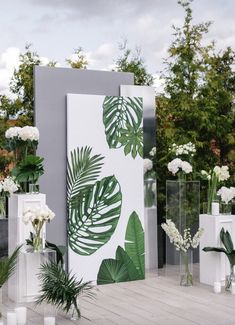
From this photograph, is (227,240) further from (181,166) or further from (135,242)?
(135,242)

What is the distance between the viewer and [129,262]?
7.23m

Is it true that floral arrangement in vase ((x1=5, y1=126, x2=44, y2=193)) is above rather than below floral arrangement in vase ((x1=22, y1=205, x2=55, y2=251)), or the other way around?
above

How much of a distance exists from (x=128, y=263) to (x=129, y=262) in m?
0.02

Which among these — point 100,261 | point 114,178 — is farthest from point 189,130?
point 100,261

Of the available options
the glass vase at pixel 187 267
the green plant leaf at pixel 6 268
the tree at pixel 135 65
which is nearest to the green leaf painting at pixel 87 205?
the glass vase at pixel 187 267

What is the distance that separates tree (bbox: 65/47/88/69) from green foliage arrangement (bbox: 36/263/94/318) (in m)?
6.52

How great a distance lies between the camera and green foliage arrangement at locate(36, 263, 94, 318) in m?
5.30

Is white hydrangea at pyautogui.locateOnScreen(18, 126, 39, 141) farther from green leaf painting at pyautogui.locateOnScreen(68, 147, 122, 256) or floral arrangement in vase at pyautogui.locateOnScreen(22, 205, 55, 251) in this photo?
floral arrangement in vase at pyautogui.locateOnScreen(22, 205, 55, 251)

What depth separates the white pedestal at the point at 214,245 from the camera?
22.3 feet

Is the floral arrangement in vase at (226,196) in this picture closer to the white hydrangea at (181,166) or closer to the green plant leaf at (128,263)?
the white hydrangea at (181,166)

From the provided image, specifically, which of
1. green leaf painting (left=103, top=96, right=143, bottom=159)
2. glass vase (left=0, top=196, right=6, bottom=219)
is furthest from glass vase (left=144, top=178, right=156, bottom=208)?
glass vase (left=0, top=196, right=6, bottom=219)

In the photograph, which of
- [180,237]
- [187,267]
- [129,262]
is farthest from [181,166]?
[129,262]

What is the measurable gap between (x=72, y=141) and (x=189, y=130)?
269 centimetres

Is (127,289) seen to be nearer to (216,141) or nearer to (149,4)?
(216,141)
